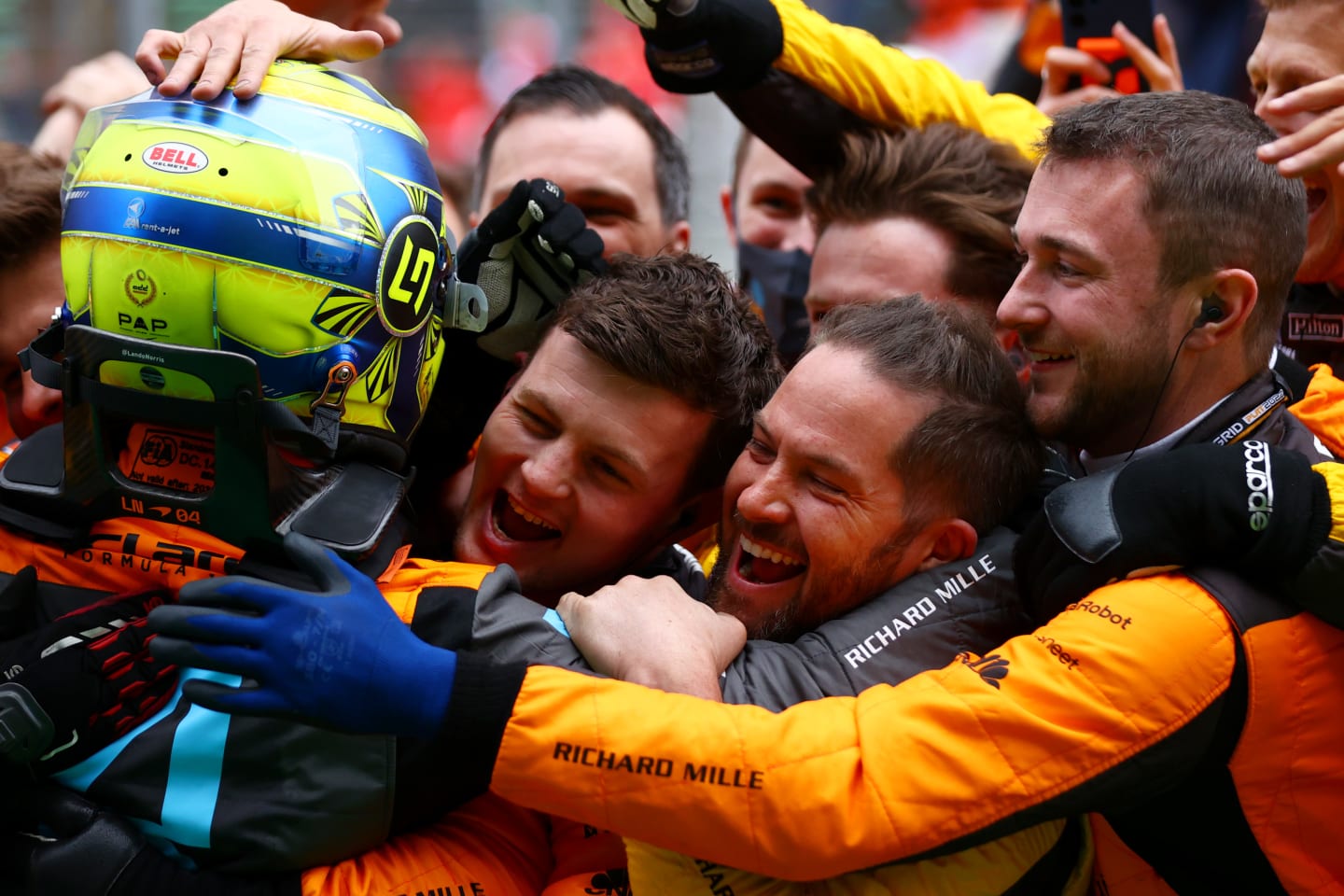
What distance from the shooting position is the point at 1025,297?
3.05 meters

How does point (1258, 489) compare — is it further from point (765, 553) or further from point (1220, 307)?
point (765, 553)

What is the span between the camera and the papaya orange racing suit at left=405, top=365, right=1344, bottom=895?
2.35m

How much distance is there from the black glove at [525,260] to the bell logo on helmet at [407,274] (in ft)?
1.99

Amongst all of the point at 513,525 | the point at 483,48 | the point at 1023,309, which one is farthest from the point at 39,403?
the point at 483,48

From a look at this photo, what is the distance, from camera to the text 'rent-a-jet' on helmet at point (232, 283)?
2.58 meters

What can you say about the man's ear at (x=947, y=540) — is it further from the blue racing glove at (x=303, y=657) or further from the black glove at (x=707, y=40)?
the black glove at (x=707, y=40)

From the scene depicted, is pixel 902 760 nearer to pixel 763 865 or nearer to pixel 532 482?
pixel 763 865

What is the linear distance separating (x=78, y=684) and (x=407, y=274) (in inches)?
39.3

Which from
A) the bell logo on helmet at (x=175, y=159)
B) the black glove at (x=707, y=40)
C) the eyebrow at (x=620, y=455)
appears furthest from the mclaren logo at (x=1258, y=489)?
the black glove at (x=707, y=40)

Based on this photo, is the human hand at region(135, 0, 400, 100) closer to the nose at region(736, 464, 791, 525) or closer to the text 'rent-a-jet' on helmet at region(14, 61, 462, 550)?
the text 'rent-a-jet' on helmet at region(14, 61, 462, 550)

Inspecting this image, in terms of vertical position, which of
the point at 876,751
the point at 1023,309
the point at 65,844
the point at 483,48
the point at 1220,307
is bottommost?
the point at 483,48

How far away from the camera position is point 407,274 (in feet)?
9.29

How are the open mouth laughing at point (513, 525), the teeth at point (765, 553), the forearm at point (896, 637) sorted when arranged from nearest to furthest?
the forearm at point (896, 637) → the teeth at point (765, 553) → the open mouth laughing at point (513, 525)

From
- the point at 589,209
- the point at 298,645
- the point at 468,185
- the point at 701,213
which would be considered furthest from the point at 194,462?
the point at 701,213
